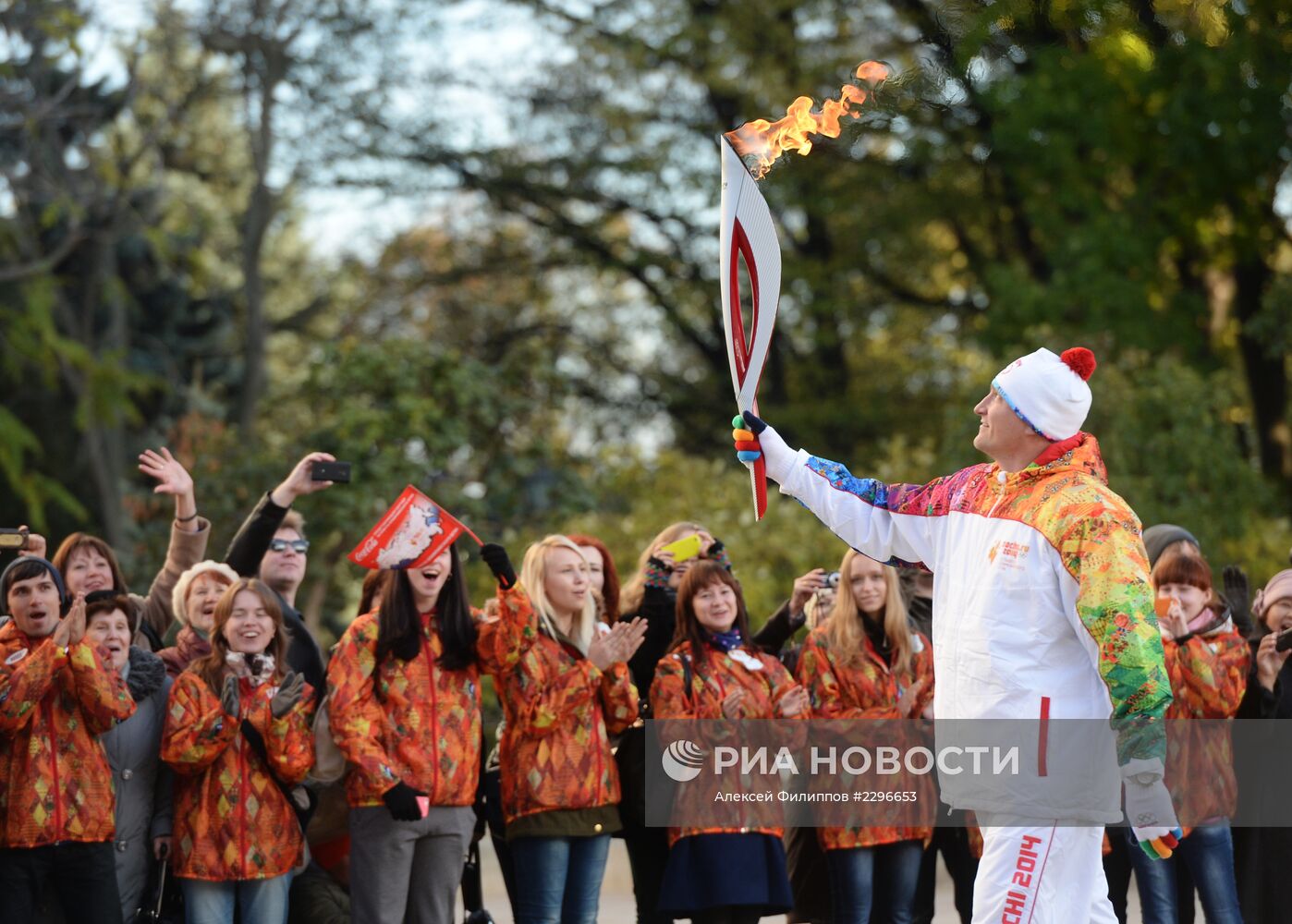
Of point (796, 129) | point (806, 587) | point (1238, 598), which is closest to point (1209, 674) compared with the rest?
point (1238, 598)

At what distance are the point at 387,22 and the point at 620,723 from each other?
12.6 meters

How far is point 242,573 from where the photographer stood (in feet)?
21.7

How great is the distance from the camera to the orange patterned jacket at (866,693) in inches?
253

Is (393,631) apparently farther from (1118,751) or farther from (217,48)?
(217,48)

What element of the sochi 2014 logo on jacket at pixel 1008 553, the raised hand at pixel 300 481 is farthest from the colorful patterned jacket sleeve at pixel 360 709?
the sochi 2014 logo on jacket at pixel 1008 553

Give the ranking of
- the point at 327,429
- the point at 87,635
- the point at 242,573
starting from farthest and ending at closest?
the point at 327,429
the point at 242,573
the point at 87,635

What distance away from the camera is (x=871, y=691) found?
254 inches

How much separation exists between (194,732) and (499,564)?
1.18 meters

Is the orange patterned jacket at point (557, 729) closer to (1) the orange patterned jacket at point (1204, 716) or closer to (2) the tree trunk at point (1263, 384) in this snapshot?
(1) the orange patterned jacket at point (1204, 716)

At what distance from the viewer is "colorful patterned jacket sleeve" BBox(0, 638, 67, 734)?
5238mm

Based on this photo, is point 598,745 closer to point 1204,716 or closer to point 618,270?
point 1204,716

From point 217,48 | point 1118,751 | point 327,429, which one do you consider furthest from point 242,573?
point 217,48


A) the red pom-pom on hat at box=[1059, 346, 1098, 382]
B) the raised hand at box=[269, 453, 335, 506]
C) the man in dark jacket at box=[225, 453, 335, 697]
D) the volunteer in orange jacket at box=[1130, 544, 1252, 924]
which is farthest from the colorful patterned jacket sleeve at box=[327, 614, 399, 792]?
the volunteer in orange jacket at box=[1130, 544, 1252, 924]

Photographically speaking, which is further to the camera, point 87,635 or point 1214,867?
point 1214,867
